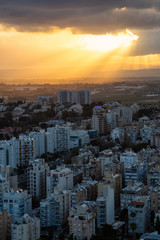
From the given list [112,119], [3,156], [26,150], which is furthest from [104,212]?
[112,119]

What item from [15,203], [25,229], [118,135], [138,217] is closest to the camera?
[25,229]

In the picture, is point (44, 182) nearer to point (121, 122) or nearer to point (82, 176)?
point (82, 176)

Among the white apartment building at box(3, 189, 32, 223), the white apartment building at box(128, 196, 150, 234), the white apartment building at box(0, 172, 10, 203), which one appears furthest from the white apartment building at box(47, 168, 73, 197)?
the white apartment building at box(128, 196, 150, 234)

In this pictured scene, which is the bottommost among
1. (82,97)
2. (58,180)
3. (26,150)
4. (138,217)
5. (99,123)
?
(138,217)

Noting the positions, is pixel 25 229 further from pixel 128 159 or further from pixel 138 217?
pixel 128 159

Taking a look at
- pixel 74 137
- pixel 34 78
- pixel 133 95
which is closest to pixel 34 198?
pixel 74 137

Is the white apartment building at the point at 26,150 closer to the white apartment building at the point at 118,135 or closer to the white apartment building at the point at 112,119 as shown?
the white apartment building at the point at 118,135

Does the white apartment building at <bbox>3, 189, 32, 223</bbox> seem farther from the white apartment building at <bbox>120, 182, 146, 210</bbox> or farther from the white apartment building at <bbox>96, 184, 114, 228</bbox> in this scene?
the white apartment building at <bbox>120, 182, 146, 210</bbox>
